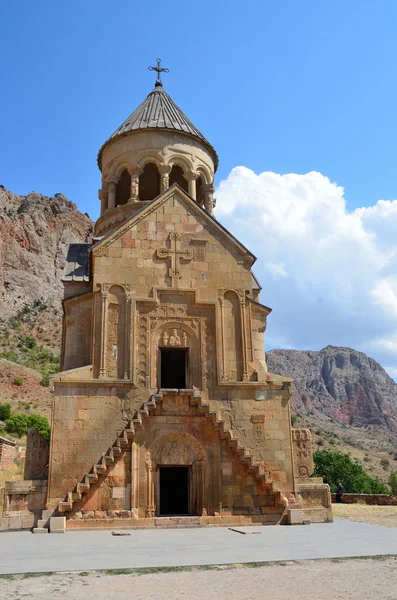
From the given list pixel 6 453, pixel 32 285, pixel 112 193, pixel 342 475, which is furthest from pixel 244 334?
pixel 32 285

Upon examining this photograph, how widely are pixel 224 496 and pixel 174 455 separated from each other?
170 cm

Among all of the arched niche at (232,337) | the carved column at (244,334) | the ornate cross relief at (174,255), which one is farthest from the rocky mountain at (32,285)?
the carved column at (244,334)

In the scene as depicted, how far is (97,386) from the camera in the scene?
49.1ft

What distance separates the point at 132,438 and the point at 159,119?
1274 centimetres

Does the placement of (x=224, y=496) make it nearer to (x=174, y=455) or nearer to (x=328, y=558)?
(x=174, y=455)

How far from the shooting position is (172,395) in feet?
49.3

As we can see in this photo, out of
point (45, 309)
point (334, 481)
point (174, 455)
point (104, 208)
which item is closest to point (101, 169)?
point (104, 208)

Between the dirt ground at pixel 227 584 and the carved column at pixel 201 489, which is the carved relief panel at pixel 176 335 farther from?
the dirt ground at pixel 227 584

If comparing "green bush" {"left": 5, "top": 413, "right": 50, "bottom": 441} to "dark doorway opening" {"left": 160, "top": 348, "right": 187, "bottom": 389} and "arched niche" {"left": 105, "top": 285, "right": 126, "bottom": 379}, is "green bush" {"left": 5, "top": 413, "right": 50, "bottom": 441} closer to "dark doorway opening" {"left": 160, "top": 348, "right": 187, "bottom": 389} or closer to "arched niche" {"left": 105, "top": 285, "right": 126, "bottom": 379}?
"dark doorway opening" {"left": 160, "top": 348, "right": 187, "bottom": 389}

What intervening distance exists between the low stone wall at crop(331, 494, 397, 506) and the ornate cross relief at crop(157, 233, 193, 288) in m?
14.8

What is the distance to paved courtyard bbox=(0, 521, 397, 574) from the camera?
27.2ft

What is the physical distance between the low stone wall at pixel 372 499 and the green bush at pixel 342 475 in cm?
556

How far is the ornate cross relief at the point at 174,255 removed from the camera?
54.3 feet

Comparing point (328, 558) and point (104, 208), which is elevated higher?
point (104, 208)
